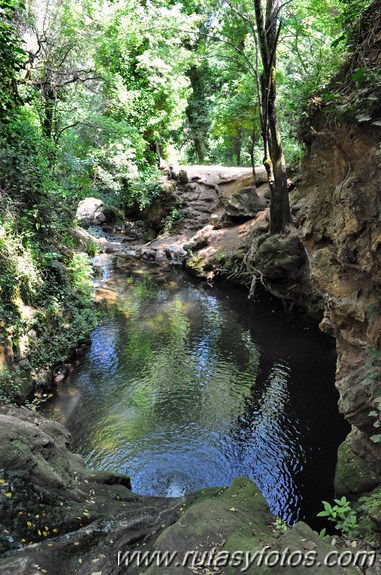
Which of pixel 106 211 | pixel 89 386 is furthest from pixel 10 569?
pixel 106 211

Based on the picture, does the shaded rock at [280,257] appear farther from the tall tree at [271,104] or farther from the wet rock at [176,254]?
the wet rock at [176,254]

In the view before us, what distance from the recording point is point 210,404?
381 inches

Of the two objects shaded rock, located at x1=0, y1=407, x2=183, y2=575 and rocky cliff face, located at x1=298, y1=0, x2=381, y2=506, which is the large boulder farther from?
shaded rock, located at x1=0, y1=407, x2=183, y2=575

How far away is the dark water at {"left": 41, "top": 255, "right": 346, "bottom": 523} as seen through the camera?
755 centimetres

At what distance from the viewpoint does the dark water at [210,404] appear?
7.55m

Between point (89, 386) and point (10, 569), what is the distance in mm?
7144

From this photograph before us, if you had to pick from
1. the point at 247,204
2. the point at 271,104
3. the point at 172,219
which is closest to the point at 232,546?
the point at 271,104

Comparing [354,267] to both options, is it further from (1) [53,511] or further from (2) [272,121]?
(2) [272,121]

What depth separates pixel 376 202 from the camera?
216 inches

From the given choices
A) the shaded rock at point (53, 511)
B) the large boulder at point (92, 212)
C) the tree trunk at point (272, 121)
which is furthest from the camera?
the large boulder at point (92, 212)

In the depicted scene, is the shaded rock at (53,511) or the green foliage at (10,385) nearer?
the shaded rock at (53,511)

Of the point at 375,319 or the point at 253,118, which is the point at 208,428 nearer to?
the point at 375,319

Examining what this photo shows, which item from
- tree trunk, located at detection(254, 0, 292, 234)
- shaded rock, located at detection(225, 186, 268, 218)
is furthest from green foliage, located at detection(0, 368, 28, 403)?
shaded rock, located at detection(225, 186, 268, 218)

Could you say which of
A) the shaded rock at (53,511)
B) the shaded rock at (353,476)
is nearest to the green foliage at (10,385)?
the shaded rock at (53,511)
